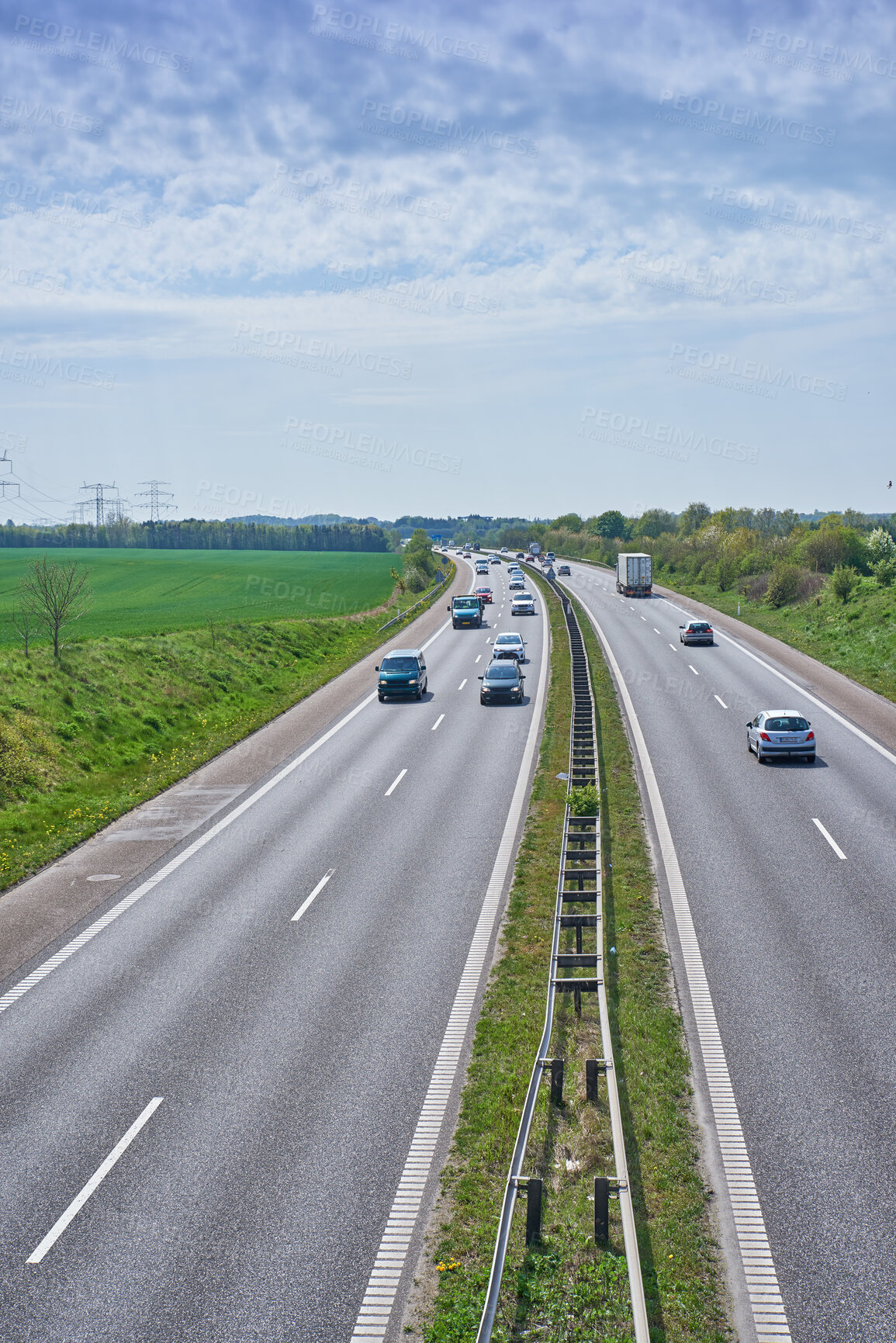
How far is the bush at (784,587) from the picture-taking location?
2409 inches

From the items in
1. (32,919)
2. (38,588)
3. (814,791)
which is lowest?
(32,919)

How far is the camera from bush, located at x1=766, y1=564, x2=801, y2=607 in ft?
201

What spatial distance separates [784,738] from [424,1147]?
58.7 ft

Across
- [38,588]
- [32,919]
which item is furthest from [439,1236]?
[38,588]

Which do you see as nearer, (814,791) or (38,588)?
(814,791)

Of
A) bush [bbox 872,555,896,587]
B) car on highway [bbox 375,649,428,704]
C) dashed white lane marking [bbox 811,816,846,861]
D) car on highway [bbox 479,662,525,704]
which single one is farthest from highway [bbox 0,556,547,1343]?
bush [bbox 872,555,896,587]

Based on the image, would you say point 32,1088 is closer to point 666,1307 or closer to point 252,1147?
point 252,1147

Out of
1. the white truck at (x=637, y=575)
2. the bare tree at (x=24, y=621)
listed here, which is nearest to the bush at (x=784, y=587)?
the white truck at (x=637, y=575)

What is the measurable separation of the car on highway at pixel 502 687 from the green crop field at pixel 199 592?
20.6 meters

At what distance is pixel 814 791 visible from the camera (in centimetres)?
2252

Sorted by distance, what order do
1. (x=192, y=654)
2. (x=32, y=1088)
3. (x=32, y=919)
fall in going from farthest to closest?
(x=192, y=654), (x=32, y=919), (x=32, y=1088)

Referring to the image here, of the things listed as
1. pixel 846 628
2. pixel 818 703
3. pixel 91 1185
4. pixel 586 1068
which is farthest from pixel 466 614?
pixel 91 1185

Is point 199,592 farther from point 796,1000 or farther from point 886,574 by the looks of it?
point 796,1000

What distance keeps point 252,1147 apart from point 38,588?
30.9m
